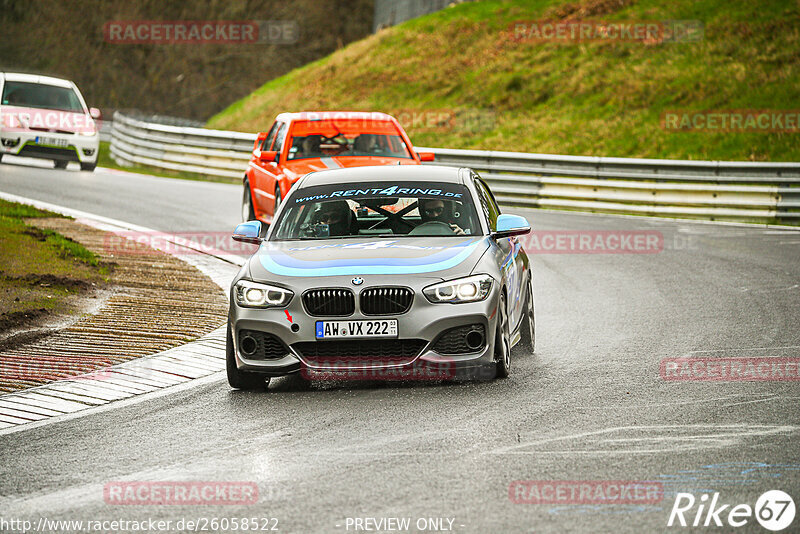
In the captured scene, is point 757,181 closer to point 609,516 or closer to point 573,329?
point 573,329

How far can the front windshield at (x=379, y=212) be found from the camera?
909 cm

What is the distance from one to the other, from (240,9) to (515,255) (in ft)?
198

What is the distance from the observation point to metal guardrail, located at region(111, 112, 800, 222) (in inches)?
827

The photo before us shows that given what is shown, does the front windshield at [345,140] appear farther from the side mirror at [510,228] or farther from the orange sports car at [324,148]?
the side mirror at [510,228]

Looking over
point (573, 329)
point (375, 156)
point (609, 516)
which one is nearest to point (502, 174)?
point (375, 156)
